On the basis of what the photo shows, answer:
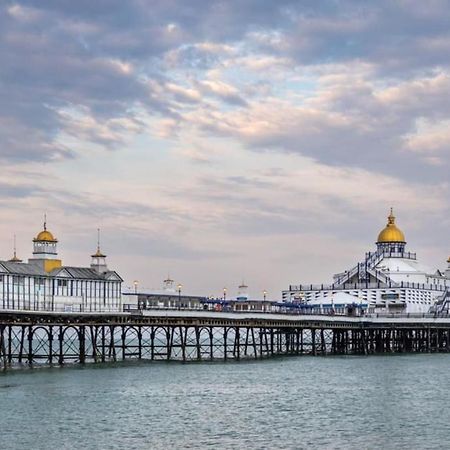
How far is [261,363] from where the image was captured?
103062 millimetres

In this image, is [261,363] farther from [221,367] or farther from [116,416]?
[116,416]

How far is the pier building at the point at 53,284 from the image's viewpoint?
91625 mm

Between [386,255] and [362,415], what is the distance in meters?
110

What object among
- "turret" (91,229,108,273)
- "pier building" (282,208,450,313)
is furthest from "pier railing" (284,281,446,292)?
"turret" (91,229,108,273)

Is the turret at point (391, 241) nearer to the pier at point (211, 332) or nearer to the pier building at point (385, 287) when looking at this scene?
the pier building at point (385, 287)

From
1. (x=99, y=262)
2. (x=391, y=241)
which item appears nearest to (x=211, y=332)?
(x=99, y=262)

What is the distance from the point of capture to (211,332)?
110m

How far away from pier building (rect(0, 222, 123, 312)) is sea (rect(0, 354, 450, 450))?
7.65 meters

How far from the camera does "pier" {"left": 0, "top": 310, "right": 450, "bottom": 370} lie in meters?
92.9

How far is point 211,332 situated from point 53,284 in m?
20.6

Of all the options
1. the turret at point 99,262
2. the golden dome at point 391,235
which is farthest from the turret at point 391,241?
the turret at point 99,262

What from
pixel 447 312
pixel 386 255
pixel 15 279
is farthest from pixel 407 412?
pixel 386 255

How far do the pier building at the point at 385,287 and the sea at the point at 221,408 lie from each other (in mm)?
60090

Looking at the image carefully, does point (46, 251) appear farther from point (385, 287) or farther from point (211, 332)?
point (385, 287)
